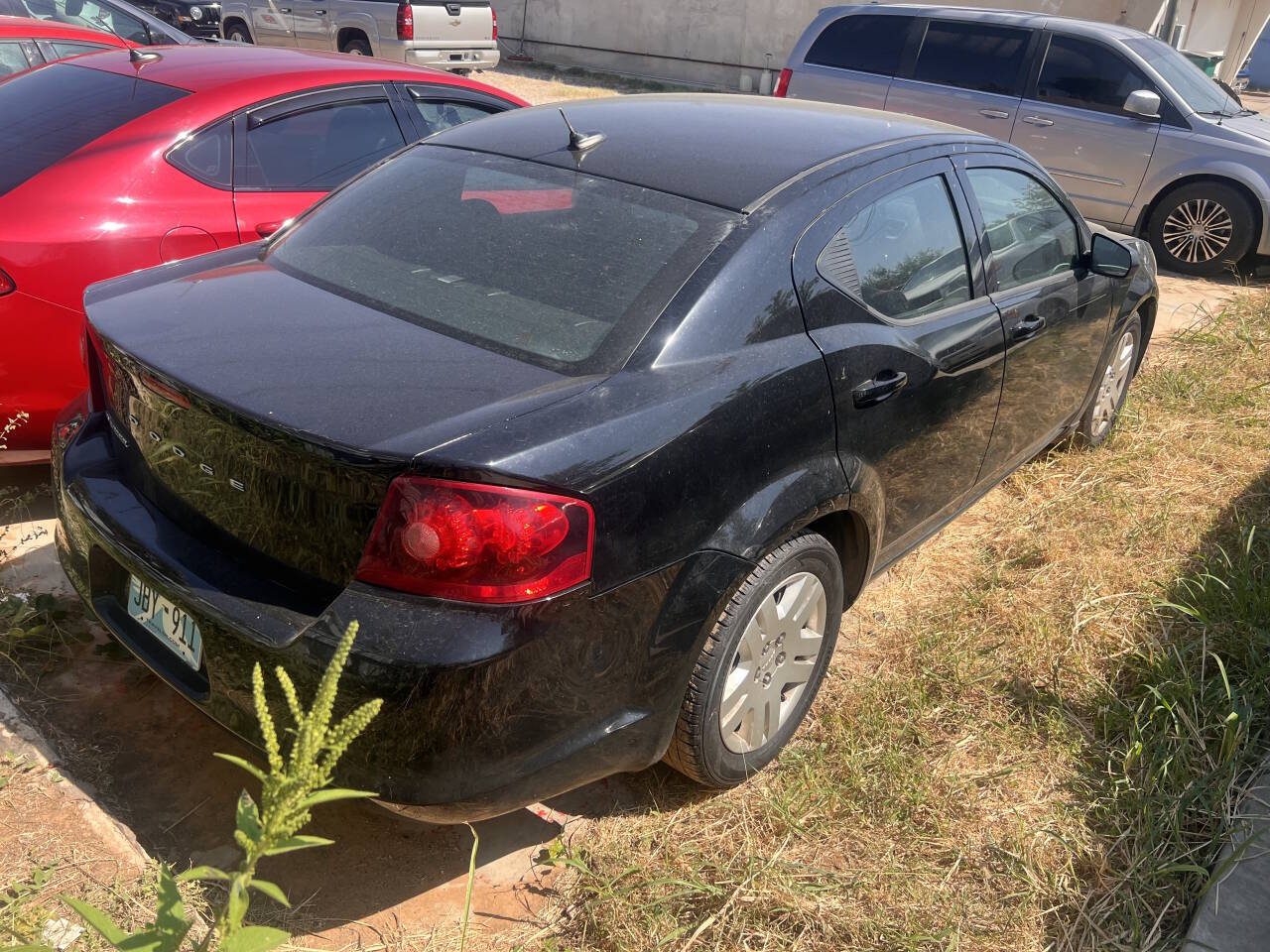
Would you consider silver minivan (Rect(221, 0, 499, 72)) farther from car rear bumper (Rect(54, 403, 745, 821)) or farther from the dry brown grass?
car rear bumper (Rect(54, 403, 745, 821))

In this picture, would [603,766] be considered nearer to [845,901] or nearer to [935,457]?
[845,901]

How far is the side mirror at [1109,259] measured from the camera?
4.21 m

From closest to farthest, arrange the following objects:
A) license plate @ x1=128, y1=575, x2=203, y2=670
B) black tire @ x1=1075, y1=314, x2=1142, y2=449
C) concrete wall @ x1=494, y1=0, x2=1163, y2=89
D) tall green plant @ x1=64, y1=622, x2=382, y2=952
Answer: tall green plant @ x1=64, y1=622, x2=382, y2=952
license plate @ x1=128, y1=575, x2=203, y2=670
black tire @ x1=1075, y1=314, x2=1142, y2=449
concrete wall @ x1=494, y1=0, x2=1163, y2=89

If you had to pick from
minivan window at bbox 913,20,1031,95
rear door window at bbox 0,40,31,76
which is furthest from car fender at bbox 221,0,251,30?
rear door window at bbox 0,40,31,76

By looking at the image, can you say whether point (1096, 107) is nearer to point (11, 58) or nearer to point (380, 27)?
point (11, 58)

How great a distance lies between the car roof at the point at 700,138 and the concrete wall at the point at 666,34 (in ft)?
51.4

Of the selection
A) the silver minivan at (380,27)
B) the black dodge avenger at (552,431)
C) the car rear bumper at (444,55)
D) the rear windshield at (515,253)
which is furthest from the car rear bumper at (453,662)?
the silver minivan at (380,27)

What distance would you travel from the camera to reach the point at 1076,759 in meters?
3.10

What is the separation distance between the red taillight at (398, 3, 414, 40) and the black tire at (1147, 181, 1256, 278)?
921 cm

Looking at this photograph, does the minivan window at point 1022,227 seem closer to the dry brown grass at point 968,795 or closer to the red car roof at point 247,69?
the dry brown grass at point 968,795

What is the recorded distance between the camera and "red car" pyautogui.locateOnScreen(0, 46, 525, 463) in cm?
365

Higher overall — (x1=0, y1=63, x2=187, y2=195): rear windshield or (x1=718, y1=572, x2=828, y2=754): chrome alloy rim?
(x1=0, y1=63, x2=187, y2=195): rear windshield

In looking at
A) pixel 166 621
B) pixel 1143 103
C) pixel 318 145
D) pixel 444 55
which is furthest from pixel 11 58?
pixel 444 55

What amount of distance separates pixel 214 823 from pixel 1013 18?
9.27 metres
